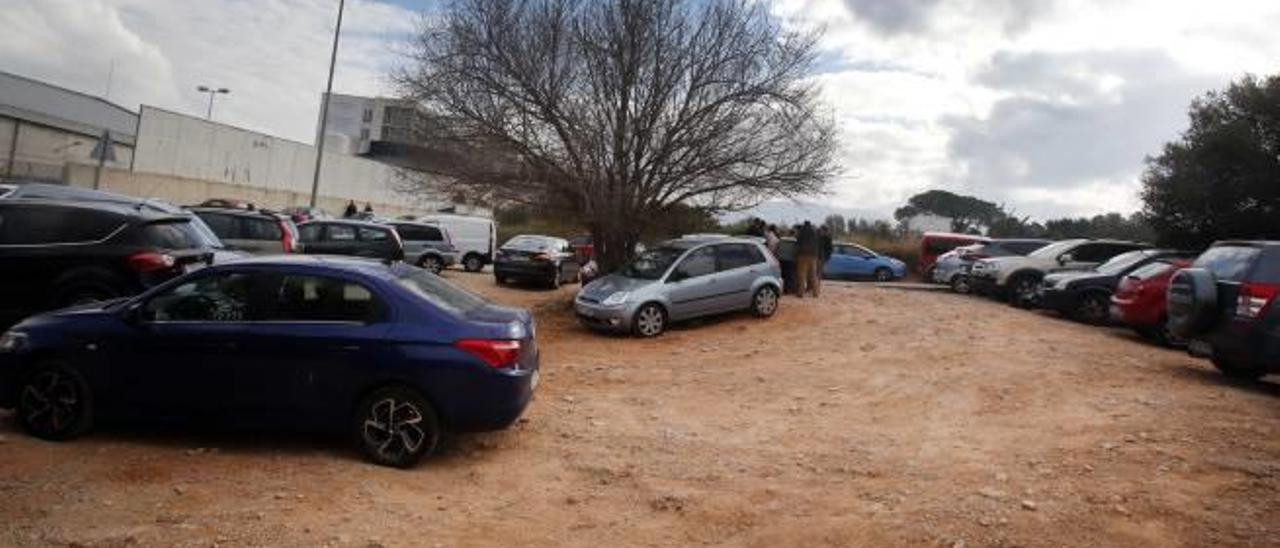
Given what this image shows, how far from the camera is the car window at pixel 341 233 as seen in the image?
66.4ft

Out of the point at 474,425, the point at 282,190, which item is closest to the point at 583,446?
the point at 474,425

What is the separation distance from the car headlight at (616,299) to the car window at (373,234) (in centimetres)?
721

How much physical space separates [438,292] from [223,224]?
9710 mm

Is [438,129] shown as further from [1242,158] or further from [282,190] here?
[282,190]

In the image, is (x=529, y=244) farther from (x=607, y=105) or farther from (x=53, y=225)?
(x=53, y=225)

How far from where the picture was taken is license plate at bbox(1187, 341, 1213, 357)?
34.7ft

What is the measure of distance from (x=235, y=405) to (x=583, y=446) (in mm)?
2638

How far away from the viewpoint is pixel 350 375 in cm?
679

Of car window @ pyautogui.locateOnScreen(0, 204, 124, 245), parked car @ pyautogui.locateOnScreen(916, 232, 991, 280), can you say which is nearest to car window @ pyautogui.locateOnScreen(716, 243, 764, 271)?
car window @ pyautogui.locateOnScreen(0, 204, 124, 245)

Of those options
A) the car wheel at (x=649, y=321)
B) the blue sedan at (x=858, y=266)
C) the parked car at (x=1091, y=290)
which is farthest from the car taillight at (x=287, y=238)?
the blue sedan at (x=858, y=266)

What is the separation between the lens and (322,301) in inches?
274

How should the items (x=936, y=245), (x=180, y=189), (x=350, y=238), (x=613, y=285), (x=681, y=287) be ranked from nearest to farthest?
(x=681, y=287) → (x=613, y=285) → (x=350, y=238) → (x=936, y=245) → (x=180, y=189)

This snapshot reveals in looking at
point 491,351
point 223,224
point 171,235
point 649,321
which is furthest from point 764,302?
point 491,351

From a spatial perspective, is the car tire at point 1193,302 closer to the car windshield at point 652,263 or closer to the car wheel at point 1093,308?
the car wheel at point 1093,308
